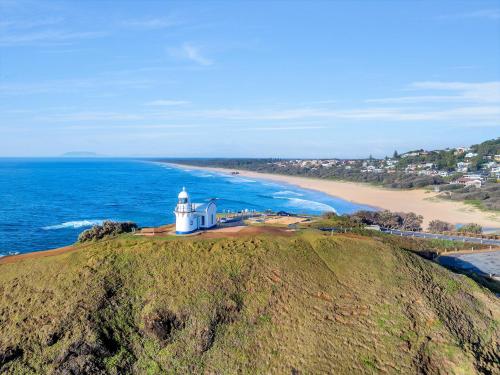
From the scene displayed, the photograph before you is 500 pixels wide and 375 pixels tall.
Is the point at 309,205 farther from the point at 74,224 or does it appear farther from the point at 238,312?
the point at 238,312

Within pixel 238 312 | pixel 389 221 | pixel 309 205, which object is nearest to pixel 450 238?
pixel 389 221

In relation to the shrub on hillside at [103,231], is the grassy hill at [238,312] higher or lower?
lower

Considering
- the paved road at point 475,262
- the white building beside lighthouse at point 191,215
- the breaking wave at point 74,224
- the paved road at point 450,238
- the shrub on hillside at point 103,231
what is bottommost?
the breaking wave at point 74,224

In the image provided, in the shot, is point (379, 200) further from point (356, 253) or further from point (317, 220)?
point (356, 253)

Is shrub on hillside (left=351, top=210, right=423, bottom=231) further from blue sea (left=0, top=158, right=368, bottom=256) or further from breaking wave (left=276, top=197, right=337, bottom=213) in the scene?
breaking wave (left=276, top=197, right=337, bottom=213)

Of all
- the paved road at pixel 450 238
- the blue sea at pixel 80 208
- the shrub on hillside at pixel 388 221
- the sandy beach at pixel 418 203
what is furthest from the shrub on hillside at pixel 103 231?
the sandy beach at pixel 418 203

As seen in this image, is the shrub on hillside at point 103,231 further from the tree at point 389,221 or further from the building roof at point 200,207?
Result: the tree at point 389,221

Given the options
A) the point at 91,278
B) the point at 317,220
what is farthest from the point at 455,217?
the point at 91,278
